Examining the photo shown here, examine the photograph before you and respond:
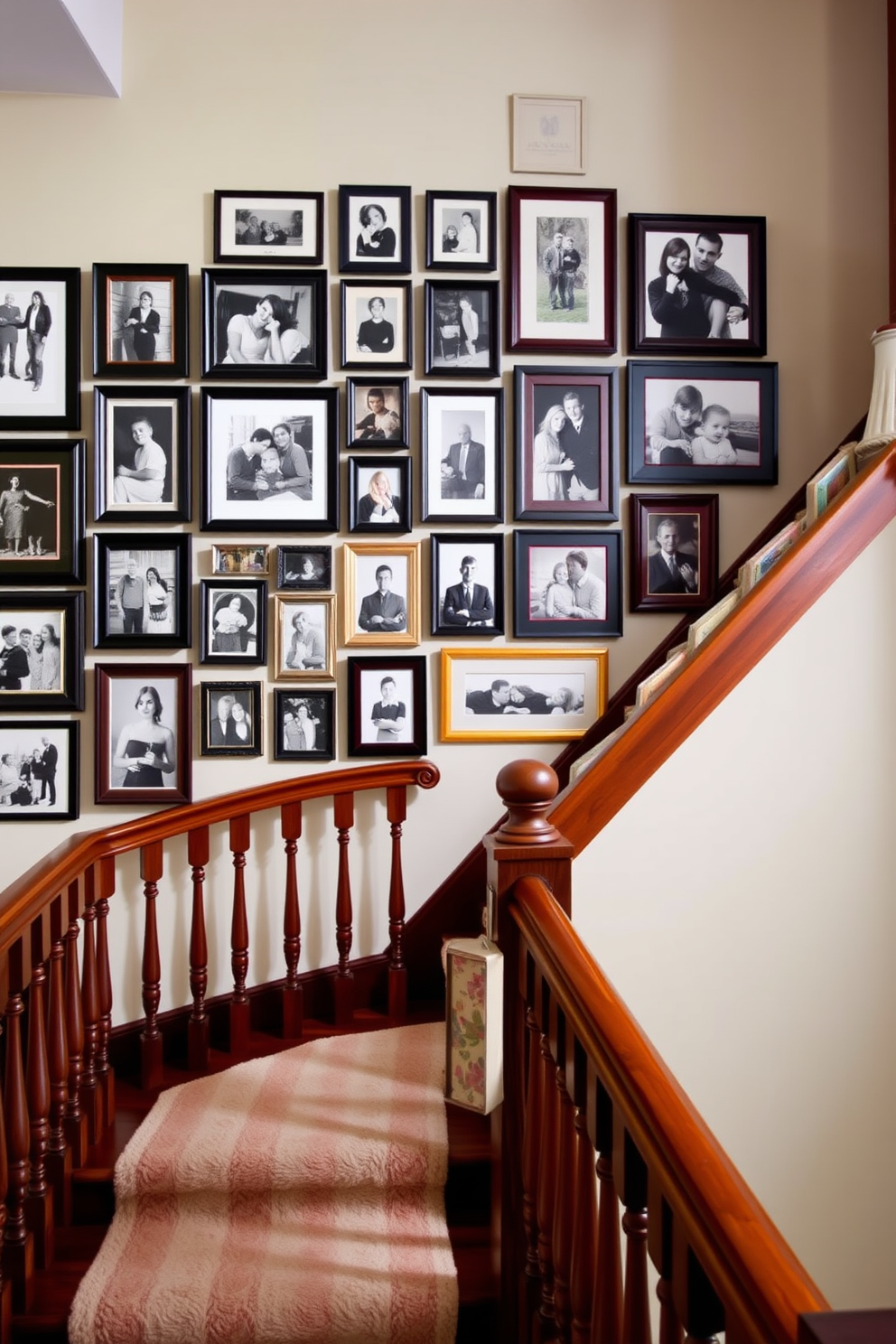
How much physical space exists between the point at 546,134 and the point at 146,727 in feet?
8.00

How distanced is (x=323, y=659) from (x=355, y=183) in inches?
63.8

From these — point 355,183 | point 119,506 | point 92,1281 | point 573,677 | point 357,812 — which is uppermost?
point 355,183

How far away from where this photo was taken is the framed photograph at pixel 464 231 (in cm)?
308

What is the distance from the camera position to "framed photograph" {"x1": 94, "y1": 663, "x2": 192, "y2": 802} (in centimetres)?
301

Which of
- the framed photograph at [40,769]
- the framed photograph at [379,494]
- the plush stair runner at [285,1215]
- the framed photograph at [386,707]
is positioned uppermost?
the framed photograph at [379,494]

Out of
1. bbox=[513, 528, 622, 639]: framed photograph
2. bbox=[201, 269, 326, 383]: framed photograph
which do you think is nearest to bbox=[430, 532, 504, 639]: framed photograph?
bbox=[513, 528, 622, 639]: framed photograph

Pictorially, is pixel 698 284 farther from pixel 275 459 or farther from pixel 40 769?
pixel 40 769

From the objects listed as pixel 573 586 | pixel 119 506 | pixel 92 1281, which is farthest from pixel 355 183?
pixel 92 1281

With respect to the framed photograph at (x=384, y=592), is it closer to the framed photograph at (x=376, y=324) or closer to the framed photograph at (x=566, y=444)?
the framed photograph at (x=566, y=444)

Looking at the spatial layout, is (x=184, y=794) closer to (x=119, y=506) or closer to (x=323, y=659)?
(x=323, y=659)

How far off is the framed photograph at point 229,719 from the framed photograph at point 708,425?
61.6 inches

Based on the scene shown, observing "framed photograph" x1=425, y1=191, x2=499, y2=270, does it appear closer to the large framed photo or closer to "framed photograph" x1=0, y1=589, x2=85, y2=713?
the large framed photo

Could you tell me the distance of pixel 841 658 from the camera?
7.30ft

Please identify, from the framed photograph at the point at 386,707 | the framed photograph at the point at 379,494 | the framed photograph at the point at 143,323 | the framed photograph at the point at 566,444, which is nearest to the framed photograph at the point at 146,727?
the framed photograph at the point at 386,707
